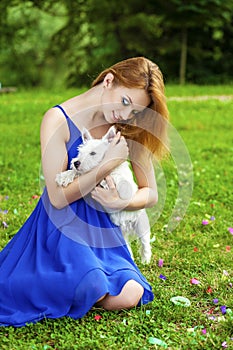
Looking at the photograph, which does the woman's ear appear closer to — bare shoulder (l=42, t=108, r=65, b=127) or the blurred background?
bare shoulder (l=42, t=108, r=65, b=127)

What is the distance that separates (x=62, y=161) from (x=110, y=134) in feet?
0.92

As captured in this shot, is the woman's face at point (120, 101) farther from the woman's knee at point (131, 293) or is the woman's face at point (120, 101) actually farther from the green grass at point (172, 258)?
the green grass at point (172, 258)

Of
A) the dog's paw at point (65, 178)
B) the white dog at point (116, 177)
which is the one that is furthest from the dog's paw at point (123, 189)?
the dog's paw at point (65, 178)

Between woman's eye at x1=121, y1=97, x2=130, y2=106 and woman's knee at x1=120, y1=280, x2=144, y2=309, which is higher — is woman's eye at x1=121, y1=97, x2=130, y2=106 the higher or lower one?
the higher one

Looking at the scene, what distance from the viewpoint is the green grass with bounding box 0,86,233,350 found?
9.05 ft

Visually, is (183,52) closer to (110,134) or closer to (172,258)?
(172,258)

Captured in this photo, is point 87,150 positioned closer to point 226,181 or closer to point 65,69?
point 226,181

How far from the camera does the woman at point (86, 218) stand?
2.85 metres

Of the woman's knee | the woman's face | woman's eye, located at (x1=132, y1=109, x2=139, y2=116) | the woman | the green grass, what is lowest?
the green grass

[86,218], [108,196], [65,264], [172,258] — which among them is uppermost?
[108,196]

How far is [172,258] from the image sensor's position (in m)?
3.75

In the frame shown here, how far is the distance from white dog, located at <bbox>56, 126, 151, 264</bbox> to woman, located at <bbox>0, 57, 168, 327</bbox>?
3 cm

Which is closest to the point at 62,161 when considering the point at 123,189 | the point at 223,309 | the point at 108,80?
the point at 123,189

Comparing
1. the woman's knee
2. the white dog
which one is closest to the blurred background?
the white dog
